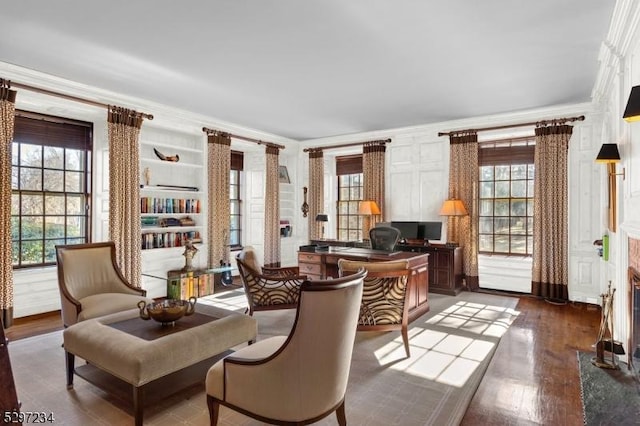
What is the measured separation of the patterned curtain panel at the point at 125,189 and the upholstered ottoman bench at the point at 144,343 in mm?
2309

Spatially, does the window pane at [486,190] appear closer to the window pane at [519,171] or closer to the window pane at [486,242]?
the window pane at [519,171]

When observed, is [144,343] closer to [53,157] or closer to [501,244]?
[53,157]

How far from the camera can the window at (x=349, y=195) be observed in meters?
7.91

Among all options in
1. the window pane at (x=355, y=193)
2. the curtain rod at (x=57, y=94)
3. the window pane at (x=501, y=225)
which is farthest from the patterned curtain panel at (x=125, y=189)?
the window pane at (x=501, y=225)

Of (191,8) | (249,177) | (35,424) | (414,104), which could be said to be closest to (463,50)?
(414,104)

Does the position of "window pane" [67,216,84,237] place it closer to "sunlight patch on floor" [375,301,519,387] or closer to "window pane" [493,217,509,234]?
"sunlight patch on floor" [375,301,519,387]

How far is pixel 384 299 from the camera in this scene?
3.39 metres

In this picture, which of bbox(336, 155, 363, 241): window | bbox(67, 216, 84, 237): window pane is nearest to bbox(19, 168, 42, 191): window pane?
bbox(67, 216, 84, 237): window pane

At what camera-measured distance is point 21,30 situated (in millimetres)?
3205

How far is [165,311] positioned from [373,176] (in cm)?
515

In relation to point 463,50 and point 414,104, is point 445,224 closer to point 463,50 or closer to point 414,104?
point 414,104

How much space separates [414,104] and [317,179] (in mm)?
3073

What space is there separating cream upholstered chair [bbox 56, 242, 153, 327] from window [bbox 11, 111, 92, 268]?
1.51 meters

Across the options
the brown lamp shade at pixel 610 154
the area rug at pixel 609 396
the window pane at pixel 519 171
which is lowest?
the area rug at pixel 609 396
